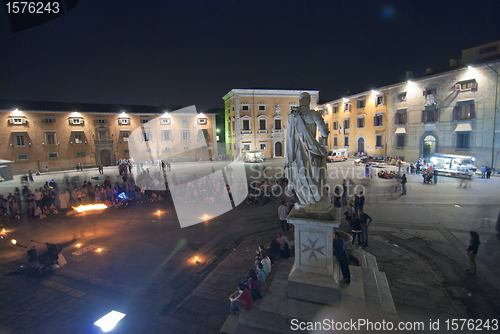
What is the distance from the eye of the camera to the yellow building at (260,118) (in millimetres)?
37281

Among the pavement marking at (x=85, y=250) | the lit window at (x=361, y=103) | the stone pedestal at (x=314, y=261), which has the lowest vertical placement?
the pavement marking at (x=85, y=250)

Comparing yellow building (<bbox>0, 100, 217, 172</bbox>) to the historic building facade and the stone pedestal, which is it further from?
the stone pedestal

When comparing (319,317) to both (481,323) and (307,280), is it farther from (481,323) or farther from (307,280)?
(481,323)

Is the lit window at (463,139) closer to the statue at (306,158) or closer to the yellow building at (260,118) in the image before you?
the yellow building at (260,118)

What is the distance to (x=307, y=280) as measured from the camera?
398cm

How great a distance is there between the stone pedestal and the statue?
0.77 ft

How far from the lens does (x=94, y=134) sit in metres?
34.6

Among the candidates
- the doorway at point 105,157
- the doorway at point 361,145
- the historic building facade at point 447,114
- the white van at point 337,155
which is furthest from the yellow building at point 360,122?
the doorway at point 105,157

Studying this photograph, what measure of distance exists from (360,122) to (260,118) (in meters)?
14.7

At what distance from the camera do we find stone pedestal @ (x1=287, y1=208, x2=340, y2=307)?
12.7ft

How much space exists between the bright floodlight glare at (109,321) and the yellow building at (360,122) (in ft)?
107

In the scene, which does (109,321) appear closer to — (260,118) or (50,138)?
(260,118)

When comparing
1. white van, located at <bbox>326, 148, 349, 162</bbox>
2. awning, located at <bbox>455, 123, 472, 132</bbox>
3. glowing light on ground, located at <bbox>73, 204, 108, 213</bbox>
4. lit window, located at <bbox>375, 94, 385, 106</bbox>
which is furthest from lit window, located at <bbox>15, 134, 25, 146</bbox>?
awning, located at <bbox>455, 123, 472, 132</bbox>

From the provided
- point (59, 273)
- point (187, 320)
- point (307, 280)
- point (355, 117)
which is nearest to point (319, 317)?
point (307, 280)
